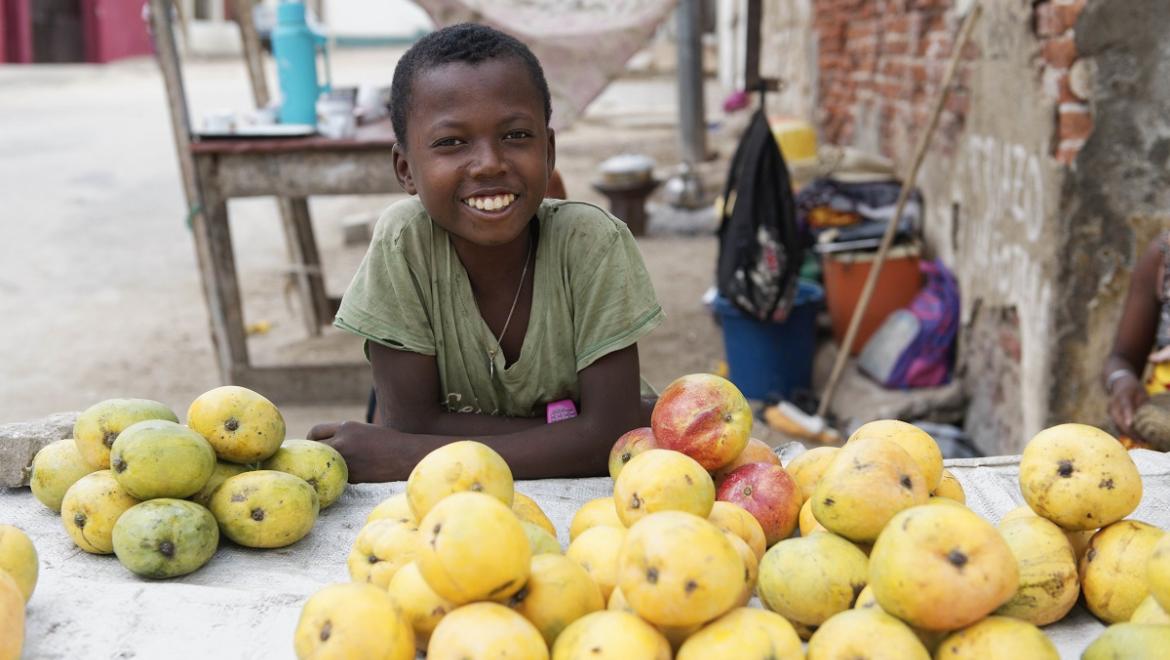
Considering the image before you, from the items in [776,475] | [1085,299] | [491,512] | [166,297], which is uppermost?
[491,512]

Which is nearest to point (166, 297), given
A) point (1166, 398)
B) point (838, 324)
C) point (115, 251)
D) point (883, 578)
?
point (115, 251)

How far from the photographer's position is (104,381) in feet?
18.1

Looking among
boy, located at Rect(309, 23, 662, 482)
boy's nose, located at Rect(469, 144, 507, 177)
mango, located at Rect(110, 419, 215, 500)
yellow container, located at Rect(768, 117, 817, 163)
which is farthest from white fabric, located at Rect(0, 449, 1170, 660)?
yellow container, located at Rect(768, 117, 817, 163)

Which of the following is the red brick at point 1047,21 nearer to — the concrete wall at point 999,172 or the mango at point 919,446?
the concrete wall at point 999,172

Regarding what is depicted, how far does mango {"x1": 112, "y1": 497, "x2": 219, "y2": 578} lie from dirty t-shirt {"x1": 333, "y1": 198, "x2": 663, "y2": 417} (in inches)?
25.1

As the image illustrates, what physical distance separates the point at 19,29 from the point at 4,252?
1578 cm

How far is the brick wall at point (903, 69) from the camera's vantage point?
3.54 m

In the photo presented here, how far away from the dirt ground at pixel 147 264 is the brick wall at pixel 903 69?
1473 mm

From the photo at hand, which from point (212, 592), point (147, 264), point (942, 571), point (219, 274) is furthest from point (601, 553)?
point (147, 264)

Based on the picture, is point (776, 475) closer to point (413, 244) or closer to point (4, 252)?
point (413, 244)

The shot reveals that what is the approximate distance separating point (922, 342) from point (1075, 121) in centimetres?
168

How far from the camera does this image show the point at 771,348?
520cm

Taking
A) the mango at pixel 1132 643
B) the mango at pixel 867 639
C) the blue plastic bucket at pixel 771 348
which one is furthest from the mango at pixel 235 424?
the blue plastic bucket at pixel 771 348

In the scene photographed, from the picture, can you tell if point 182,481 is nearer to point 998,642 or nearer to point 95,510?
point 95,510
